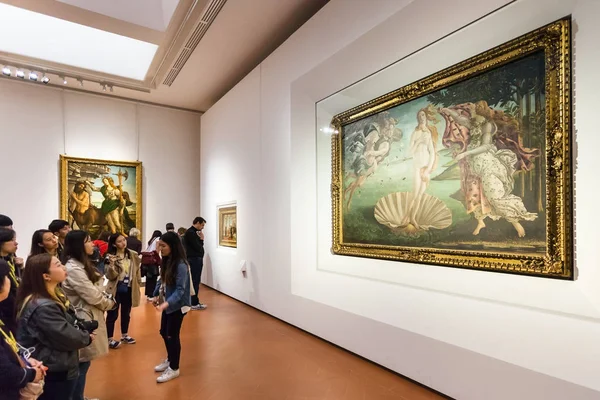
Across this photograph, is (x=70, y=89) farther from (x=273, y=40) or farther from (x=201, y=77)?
(x=273, y=40)

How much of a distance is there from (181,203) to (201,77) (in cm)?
415

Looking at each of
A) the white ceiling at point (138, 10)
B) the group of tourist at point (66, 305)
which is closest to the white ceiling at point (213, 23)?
the white ceiling at point (138, 10)

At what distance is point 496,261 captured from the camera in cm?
320

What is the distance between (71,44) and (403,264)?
8.85 metres

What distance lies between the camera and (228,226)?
8.91 metres

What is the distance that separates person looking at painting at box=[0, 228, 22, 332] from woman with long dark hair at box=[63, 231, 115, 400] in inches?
16.4

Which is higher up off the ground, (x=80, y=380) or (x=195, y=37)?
(x=195, y=37)

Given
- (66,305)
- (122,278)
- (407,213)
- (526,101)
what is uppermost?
(526,101)

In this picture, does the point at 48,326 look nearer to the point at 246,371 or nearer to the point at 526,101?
the point at 246,371

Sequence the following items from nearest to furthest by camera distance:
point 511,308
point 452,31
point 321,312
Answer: point 511,308, point 452,31, point 321,312

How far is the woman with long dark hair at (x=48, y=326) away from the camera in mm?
2229

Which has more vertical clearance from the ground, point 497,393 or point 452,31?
point 452,31

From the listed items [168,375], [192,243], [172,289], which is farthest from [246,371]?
[192,243]

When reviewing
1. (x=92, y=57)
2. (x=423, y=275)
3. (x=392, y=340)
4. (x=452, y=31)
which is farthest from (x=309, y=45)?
(x=92, y=57)
